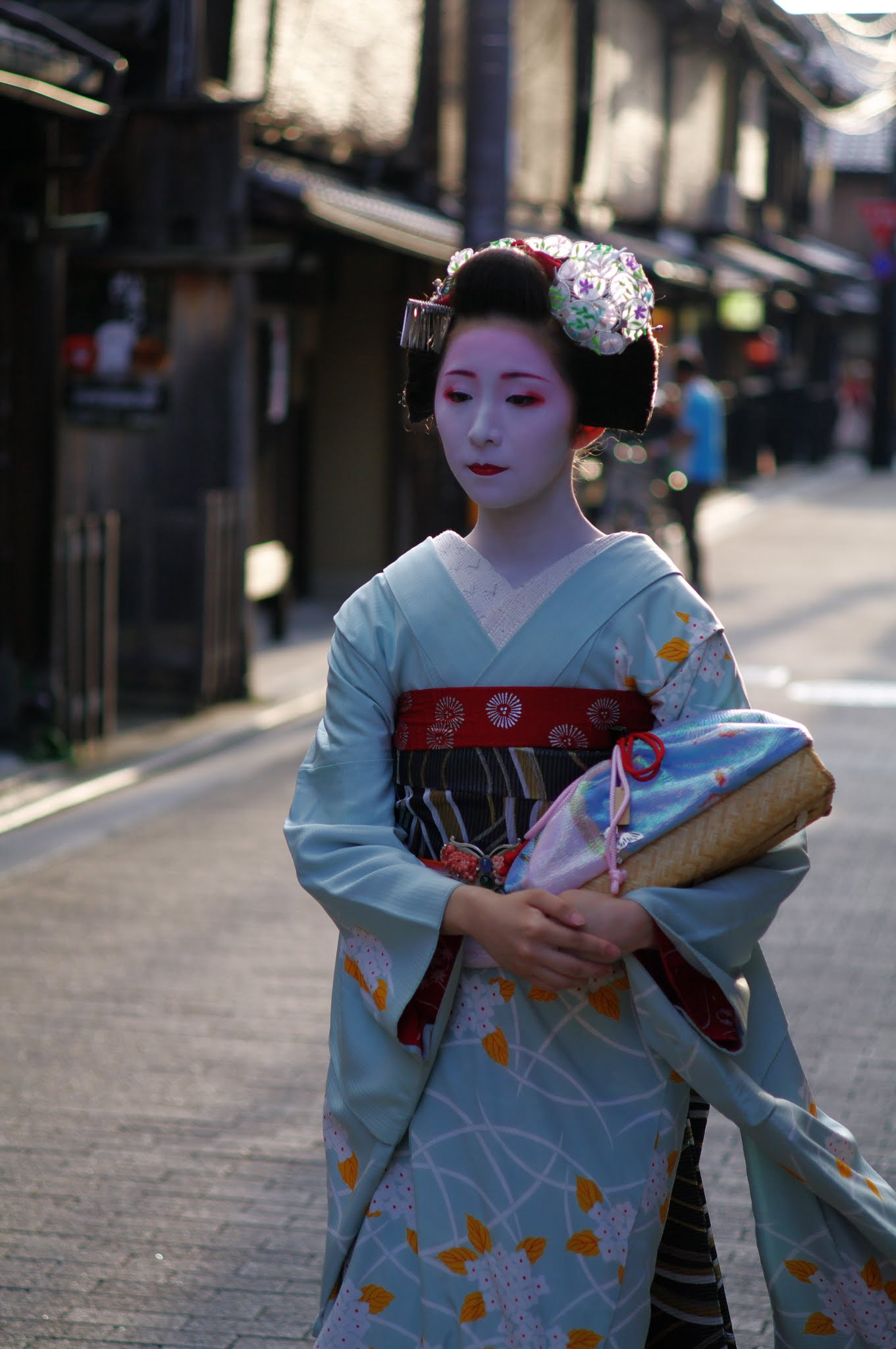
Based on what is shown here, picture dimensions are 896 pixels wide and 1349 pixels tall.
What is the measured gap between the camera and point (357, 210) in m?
10.9

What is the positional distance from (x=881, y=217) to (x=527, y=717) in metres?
27.4

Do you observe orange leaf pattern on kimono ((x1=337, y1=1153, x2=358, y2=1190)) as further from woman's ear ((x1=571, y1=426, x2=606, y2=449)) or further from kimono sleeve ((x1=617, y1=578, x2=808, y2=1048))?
woman's ear ((x1=571, y1=426, x2=606, y2=449))

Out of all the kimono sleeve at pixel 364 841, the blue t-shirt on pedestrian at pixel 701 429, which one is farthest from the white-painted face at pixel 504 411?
the blue t-shirt on pedestrian at pixel 701 429

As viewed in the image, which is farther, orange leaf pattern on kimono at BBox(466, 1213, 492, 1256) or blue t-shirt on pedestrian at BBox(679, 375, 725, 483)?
blue t-shirt on pedestrian at BBox(679, 375, 725, 483)

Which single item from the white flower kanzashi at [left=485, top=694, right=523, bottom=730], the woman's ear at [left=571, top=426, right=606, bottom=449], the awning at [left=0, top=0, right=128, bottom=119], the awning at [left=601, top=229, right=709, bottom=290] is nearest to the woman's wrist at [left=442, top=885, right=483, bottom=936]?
the white flower kanzashi at [left=485, top=694, right=523, bottom=730]

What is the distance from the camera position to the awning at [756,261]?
2488 centimetres

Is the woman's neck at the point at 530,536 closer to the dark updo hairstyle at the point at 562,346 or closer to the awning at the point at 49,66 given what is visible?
the dark updo hairstyle at the point at 562,346

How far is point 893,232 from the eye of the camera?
28688 mm

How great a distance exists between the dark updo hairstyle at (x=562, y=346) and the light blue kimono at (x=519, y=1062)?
0.63 feet

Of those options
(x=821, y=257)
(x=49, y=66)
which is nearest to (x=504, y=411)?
(x=49, y=66)

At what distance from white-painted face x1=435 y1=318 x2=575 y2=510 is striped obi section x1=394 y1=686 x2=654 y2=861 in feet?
0.93

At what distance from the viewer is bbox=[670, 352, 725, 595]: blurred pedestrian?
14344 millimetres

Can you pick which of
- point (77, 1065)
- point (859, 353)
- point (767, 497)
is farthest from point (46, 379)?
point (859, 353)

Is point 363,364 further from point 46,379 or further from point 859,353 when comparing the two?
point 859,353
